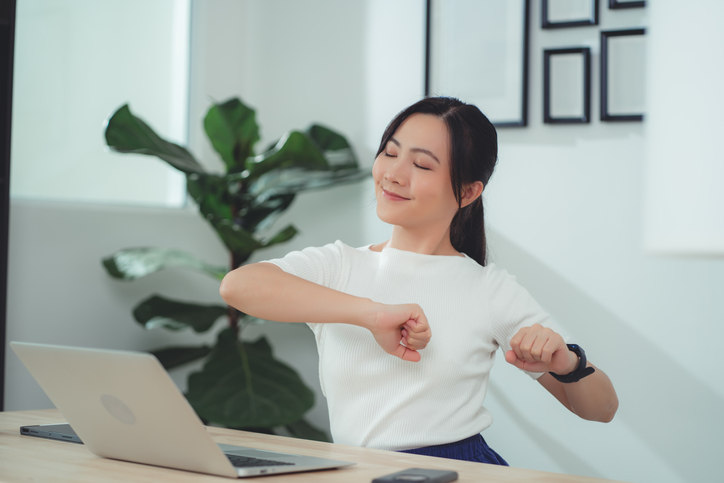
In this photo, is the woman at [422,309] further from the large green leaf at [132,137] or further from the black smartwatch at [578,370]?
the large green leaf at [132,137]

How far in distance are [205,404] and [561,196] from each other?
126 centimetres

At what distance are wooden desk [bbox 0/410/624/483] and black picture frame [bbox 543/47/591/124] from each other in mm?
1629

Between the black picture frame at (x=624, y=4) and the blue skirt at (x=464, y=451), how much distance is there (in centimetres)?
160

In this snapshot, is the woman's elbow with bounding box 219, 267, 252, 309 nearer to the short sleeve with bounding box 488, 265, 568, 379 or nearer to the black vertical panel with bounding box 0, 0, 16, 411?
the short sleeve with bounding box 488, 265, 568, 379

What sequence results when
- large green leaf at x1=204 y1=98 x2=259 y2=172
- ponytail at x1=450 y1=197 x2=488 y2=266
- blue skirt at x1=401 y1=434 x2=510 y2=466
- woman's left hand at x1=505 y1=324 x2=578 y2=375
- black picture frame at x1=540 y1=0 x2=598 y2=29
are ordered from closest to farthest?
woman's left hand at x1=505 y1=324 x2=578 y2=375 < blue skirt at x1=401 y1=434 x2=510 y2=466 < ponytail at x1=450 y1=197 x2=488 y2=266 < black picture frame at x1=540 y1=0 x2=598 y2=29 < large green leaf at x1=204 y1=98 x2=259 y2=172

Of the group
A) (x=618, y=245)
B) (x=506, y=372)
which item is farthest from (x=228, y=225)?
(x=618, y=245)

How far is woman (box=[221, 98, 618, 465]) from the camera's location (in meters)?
1.27

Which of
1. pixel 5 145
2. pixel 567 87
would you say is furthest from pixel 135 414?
pixel 567 87

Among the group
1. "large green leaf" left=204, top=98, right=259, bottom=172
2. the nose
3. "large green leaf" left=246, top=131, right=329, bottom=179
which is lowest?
the nose

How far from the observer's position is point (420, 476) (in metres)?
0.90

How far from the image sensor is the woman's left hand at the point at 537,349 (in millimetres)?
1180

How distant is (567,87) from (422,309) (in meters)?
1.48

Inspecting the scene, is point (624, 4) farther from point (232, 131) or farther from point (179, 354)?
point (179, 354)

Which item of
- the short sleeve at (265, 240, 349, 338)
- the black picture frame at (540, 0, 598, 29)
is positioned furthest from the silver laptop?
the black picture frame at (540, 0, 598, 29)
